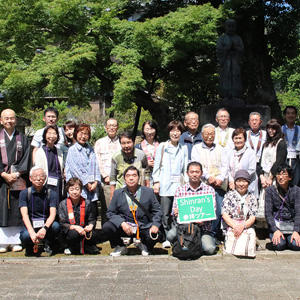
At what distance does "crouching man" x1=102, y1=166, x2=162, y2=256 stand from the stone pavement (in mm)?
271

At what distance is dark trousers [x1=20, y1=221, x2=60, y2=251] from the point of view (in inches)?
200

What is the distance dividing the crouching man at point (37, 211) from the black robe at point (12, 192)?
0.40 meters

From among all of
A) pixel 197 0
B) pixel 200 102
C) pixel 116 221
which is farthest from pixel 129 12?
pixel 116 221

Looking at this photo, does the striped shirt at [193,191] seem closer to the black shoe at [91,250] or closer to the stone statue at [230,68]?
the black shoe at [91,250]

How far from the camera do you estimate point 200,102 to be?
52.4 ft

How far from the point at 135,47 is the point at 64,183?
19.8ft

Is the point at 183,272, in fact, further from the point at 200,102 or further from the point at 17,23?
the point at 200,102

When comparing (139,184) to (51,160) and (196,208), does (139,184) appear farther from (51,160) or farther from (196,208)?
(51,160)

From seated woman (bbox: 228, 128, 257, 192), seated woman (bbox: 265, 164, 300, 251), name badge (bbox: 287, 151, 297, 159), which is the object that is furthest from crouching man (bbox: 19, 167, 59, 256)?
name badge (bbox: 287, 151, 297, 159)

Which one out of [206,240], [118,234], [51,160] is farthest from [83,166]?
[206,240]

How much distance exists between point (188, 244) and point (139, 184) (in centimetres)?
104

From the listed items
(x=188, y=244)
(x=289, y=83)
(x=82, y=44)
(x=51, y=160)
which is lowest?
(x=188, y=244)

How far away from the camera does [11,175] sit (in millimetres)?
5430

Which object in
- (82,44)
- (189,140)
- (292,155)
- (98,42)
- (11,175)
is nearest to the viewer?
(11,175)
